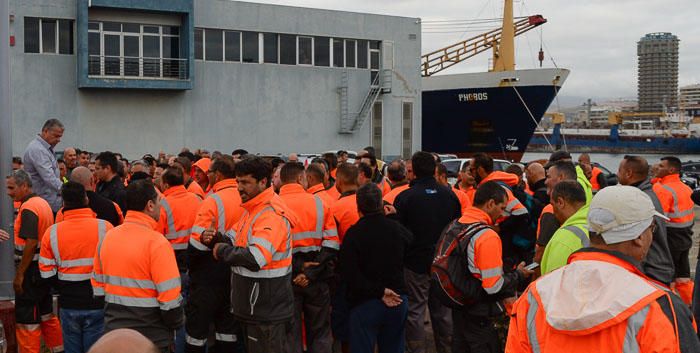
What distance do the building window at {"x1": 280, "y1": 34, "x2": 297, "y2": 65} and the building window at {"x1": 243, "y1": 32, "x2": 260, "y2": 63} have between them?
1114 mm

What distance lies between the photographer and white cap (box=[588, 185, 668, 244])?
9.43ft

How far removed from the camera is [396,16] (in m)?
32.5

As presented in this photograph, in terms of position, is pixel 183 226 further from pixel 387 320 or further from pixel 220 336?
pixel 387 320

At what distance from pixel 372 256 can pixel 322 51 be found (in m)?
25.8

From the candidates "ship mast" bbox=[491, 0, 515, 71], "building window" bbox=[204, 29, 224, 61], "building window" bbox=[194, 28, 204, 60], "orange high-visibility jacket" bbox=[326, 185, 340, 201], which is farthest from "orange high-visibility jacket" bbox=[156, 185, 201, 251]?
"ship mast" bbox=[491, 0, 515, 71]

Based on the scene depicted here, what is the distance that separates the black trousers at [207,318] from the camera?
6.28m

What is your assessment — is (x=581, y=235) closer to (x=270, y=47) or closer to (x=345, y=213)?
(x=345, y=213)

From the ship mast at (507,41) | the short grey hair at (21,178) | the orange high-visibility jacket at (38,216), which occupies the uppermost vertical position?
the ship mast at (507,41)

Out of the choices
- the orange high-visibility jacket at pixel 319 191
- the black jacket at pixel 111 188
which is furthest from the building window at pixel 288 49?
the orange high-visibility jacket at pixel 319 191

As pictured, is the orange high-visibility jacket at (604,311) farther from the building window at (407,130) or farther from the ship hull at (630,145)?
the ship hull at (630,145)

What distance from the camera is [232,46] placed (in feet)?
94.5

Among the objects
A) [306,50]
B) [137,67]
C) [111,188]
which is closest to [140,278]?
[111,188]

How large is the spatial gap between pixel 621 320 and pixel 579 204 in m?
2.51

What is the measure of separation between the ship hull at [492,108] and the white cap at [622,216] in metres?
38.7
